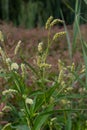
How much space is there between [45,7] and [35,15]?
46 centimetres

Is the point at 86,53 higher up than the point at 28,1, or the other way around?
the point at 86,53

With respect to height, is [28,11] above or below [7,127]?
below

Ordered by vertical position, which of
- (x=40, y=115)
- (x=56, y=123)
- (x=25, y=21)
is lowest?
(x=25, y=21)

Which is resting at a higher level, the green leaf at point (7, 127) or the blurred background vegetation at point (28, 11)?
the green leaf at point (7, 127)

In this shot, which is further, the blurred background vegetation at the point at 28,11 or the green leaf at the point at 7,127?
the blurred background vegetation at the point at 28,11

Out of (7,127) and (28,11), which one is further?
(28,11)

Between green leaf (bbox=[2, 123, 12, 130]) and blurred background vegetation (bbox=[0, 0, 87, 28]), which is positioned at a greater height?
green leaf (bbox=[2, 123, 12, 130])

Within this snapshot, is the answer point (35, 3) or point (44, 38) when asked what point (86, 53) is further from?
point (35, 3)

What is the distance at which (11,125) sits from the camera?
2.15 metres

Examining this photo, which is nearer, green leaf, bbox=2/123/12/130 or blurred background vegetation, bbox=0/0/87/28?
green leaf, bbox=2/123/12/130

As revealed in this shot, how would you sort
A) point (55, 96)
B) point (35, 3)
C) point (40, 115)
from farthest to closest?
point (35, 3) → point (55, 96) → point (40, 115)

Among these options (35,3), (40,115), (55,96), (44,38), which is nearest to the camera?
(40,115)

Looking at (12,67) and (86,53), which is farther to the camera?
(86,53)

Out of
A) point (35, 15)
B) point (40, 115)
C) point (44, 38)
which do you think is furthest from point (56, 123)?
point (35, 15)
